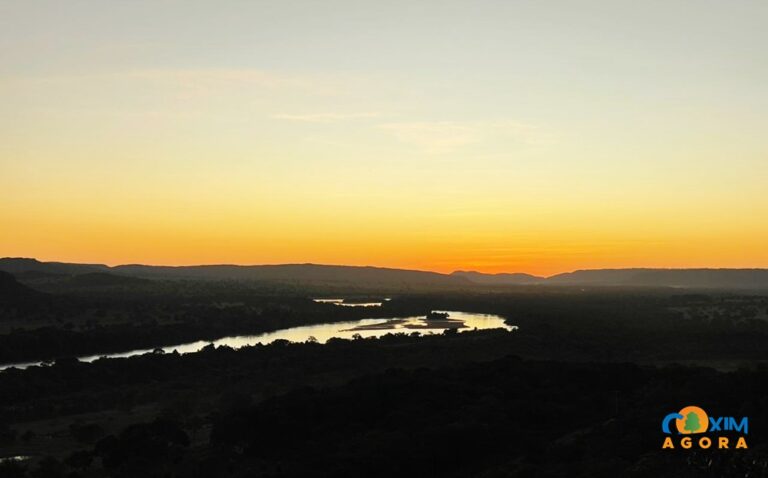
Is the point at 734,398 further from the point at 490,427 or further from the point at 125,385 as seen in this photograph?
the point at 125,385

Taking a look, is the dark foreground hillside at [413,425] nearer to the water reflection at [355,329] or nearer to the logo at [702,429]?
the logo at [702,429]

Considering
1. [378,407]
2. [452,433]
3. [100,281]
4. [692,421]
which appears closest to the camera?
[692,421]

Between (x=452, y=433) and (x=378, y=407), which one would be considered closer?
(x=452, y=433)

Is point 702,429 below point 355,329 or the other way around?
the other way around

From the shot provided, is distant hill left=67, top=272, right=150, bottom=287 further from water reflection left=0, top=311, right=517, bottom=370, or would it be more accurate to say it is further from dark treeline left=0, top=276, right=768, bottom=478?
dark treeline left=0, top=276, right=768, bottom=478

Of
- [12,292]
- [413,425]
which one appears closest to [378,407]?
[413,425]

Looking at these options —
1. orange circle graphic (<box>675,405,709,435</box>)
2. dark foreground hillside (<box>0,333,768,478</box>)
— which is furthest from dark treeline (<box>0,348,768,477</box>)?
orange circle graphic (<box>675,405,709,435</box>)

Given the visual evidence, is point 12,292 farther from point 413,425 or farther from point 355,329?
point 413,425

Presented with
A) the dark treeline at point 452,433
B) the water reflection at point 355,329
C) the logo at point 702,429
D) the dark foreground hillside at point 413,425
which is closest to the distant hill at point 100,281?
the water reflection at point 355,329
